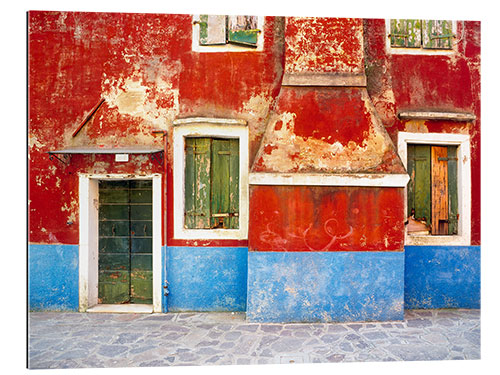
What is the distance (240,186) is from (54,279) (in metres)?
3.02

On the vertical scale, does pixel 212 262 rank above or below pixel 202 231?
below

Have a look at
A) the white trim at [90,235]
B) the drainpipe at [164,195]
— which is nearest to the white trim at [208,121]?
the drainpipe at [164,195]

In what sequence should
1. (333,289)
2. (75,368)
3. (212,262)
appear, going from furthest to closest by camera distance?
(212,262) < (333,289) < (75,368)

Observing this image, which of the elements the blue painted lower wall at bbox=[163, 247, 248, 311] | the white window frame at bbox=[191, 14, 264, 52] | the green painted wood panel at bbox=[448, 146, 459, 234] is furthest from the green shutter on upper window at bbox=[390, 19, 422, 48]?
the blue painted lower wall at bbox=[163, 247, 248, 311]

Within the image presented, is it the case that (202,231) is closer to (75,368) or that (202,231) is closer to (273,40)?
(75,368)

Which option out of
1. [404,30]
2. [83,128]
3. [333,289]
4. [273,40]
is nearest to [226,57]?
[273,40]

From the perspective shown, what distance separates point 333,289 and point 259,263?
1012 mm

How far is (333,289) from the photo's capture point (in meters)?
4.27

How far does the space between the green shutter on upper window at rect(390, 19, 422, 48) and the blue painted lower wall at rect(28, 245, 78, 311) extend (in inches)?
221

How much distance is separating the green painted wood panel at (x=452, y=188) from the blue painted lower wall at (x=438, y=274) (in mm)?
384

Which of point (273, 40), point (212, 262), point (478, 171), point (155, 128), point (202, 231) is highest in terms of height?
point (273, 40)

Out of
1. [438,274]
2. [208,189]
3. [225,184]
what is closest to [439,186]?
[438,274]

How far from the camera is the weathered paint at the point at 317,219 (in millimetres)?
4273

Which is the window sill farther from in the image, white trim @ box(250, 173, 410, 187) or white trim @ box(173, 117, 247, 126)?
white trim @ box(173, 117, 247, 126)
